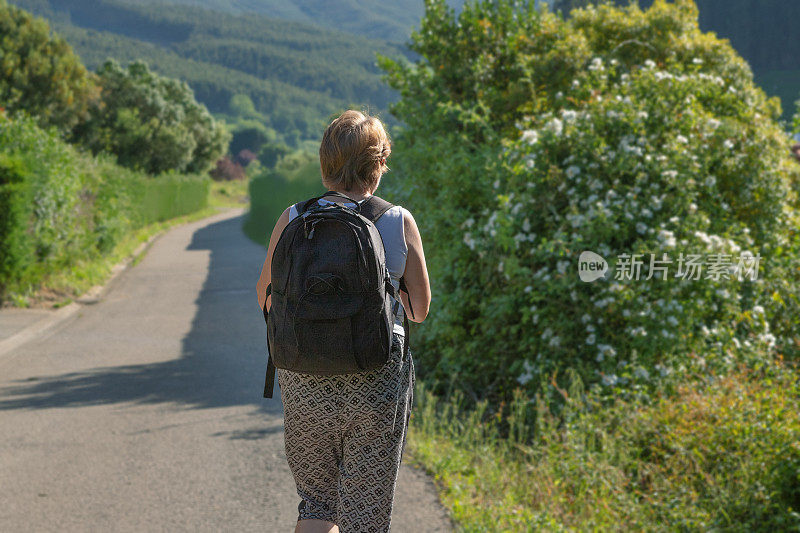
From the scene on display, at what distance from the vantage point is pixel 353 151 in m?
2.58

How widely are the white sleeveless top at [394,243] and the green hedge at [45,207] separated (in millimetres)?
10000

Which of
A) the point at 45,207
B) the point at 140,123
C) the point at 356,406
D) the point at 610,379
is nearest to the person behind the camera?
the point at 356,406

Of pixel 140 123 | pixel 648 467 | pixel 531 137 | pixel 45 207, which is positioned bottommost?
pixel 648 467

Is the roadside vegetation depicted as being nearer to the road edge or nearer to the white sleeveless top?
the white sleeveless top

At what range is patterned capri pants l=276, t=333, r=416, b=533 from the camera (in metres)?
2.54

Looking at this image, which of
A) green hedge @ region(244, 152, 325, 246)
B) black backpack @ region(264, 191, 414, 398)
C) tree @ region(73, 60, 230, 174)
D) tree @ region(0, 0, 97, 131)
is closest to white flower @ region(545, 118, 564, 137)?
black backpack @ region(264, 191, 414, 398)

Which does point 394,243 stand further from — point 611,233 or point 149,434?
point 149,434

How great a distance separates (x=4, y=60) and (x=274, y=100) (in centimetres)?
15110

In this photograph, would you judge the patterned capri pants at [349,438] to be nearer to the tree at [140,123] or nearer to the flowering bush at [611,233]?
the flowering bush at [611,233]

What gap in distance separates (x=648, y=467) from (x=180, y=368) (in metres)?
5.52

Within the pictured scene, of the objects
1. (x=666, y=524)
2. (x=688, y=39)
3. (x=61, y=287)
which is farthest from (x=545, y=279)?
(x=61, y=287)

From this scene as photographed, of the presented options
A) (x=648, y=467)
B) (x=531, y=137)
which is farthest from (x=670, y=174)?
(x=648, y=467)

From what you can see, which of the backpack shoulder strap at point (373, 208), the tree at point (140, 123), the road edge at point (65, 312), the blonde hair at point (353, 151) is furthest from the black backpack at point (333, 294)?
the tree at point (140, 123)

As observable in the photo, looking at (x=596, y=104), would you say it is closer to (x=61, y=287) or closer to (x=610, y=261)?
(x=610, y=261)
